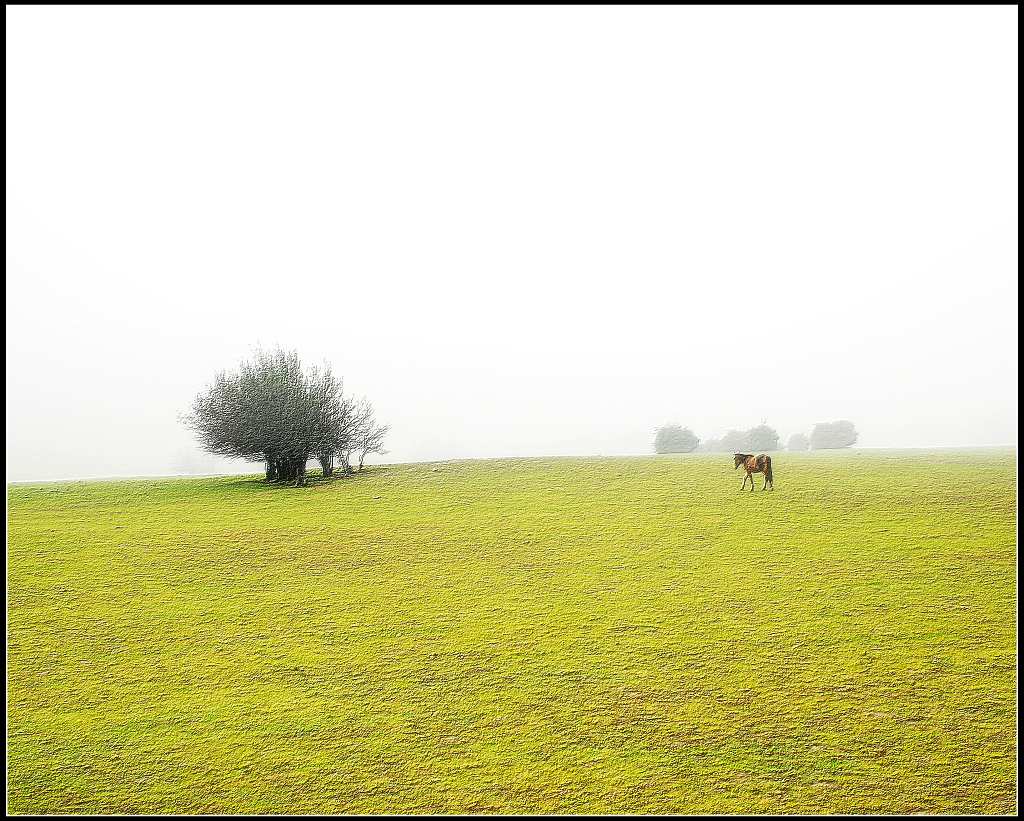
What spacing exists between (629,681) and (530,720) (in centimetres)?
139

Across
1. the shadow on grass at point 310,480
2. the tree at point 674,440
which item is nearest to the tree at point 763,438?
the tree at point 674,440

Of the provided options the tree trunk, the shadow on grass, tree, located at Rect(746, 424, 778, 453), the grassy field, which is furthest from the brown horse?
tree, located at Rect(746, 424, 778, 453)

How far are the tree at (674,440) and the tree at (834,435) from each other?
5429 millimetres

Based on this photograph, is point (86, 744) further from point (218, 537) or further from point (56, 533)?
point (56, 533)

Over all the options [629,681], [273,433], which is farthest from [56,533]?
[629,681]

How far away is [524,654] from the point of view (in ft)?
30.1

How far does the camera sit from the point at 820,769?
6918 millimetres

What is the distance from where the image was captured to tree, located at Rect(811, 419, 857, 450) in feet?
96.8

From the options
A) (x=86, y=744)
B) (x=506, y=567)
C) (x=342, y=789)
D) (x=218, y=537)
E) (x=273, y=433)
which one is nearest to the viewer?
(x=342, y=789)

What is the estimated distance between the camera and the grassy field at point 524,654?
22.7ft

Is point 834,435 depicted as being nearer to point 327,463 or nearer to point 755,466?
point 755,466

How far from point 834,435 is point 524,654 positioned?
24.5 metres

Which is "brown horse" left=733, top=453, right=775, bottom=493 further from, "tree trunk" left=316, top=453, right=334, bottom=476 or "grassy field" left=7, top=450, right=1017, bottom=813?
"tree trunk" left=316, top=453, right=334, bottom=476

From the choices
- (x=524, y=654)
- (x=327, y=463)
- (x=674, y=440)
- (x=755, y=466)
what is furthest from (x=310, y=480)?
(x=674, y=440)
